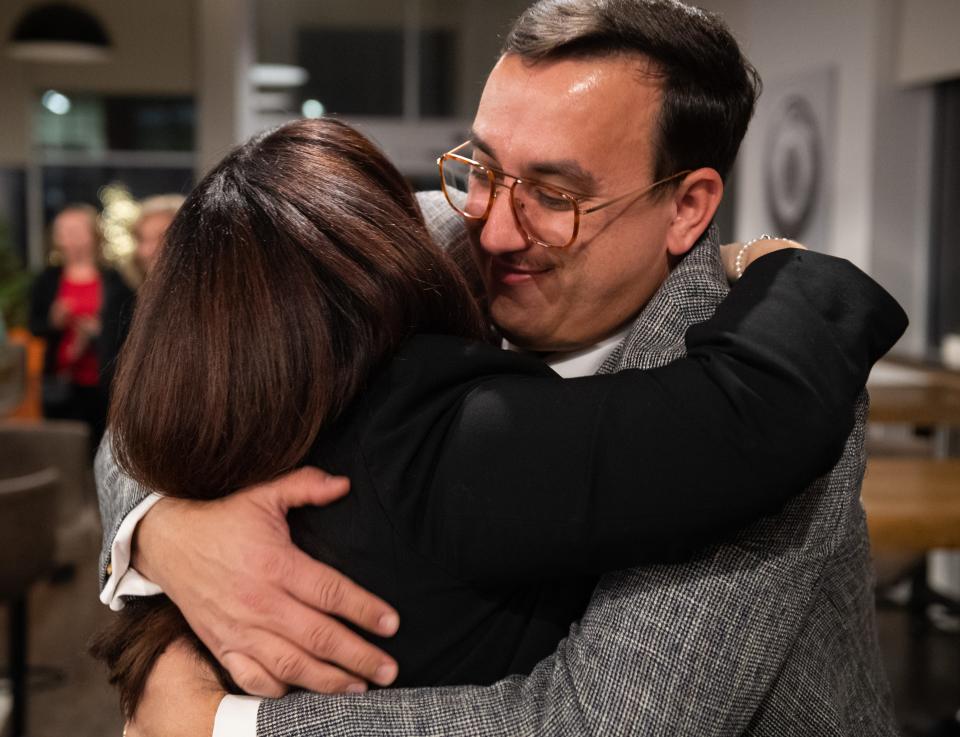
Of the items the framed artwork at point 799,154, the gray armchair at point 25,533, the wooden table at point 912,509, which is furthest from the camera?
the framed artwork at point 799,154

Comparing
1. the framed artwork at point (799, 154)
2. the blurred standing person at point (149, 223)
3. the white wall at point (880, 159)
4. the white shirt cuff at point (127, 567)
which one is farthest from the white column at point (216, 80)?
the white shirt cuff at point (127, 567)

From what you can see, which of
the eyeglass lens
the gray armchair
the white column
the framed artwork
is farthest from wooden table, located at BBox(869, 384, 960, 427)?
the white column

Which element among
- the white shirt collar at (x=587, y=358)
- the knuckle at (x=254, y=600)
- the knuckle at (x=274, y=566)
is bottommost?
the knuckle at (x=254, y=600)

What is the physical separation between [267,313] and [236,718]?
41 centimetres

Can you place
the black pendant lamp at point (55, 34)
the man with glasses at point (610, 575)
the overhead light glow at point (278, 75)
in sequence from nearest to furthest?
the man with glasses at point (610, 575) < the black pendant lamp at point (55, 34) < the overhead light glow at point (278, 75)

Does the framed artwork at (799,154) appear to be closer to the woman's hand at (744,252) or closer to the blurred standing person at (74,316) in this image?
the blurred standing person at (74,316)

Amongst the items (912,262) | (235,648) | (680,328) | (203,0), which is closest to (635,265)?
(680,328)

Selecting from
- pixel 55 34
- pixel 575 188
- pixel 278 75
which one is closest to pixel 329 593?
pixel 575 188

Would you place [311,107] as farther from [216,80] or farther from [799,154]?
[799,154]

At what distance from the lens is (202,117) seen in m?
10.6

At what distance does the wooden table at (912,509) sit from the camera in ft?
8.38

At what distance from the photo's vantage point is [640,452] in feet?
3.13

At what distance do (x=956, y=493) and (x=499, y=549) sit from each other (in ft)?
7.07

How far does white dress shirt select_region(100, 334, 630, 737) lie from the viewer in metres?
1.11
